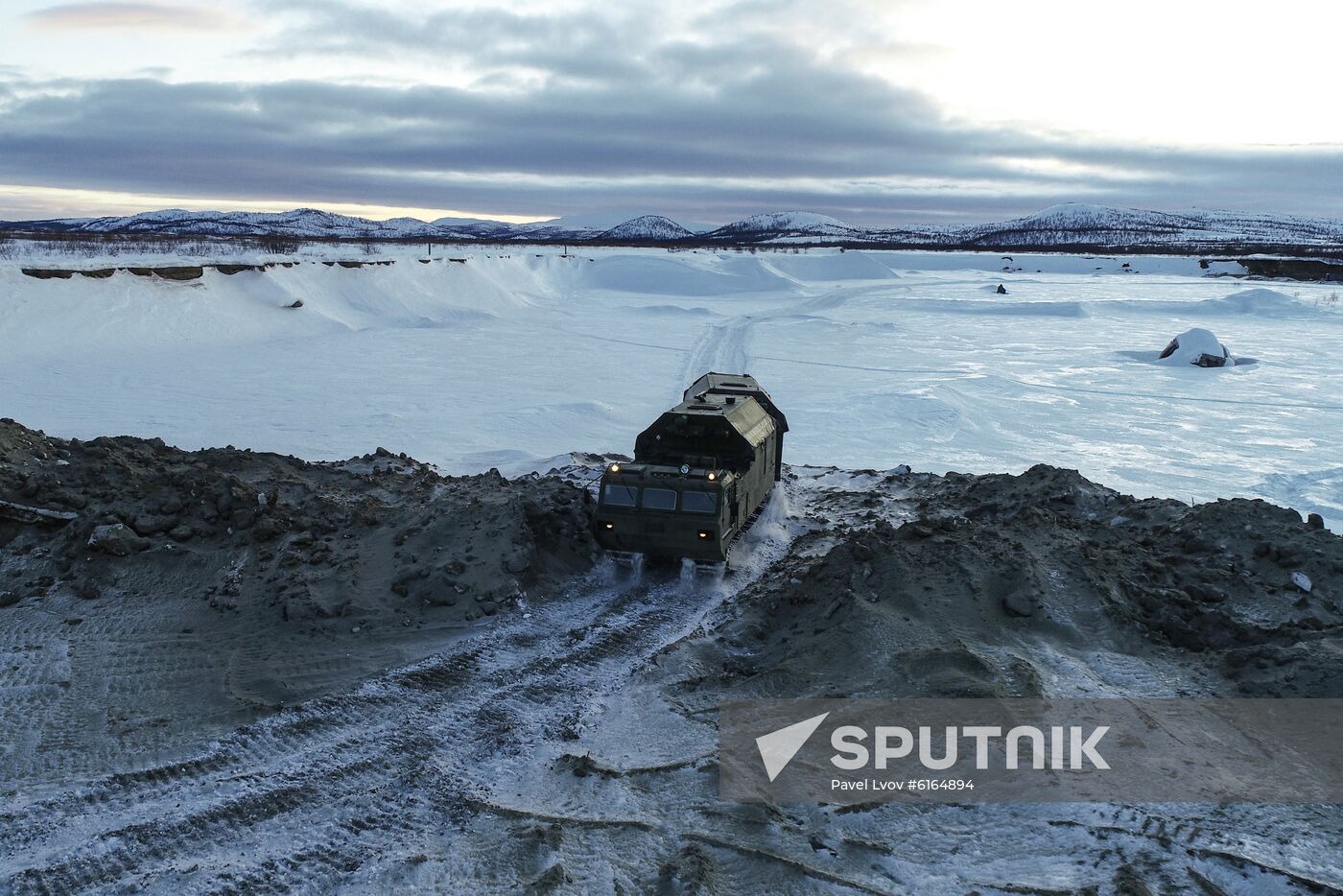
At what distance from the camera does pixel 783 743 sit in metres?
7.51

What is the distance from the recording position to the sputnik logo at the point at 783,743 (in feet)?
23.7

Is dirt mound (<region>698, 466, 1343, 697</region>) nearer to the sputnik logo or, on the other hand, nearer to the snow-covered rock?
the sputnik logo

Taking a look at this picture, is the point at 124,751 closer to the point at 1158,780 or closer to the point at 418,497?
the point at 418,497

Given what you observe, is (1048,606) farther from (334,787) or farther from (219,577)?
(219,577)

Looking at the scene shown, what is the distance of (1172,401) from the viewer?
76.7 feet

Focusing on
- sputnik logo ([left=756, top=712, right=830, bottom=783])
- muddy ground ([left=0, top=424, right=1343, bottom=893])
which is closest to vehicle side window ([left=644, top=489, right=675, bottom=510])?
muddy ground ([left=0, top=424, right=1343, bottom=893])

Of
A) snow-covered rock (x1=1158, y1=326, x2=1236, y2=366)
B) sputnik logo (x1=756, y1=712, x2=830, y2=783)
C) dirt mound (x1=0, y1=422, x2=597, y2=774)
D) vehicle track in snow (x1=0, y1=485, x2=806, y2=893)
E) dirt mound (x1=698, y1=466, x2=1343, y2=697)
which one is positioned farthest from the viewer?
snow-covered rock (x1=1158, y1=326, x2=1236, y2=366)

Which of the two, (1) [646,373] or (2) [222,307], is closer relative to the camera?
(1) [646,373]

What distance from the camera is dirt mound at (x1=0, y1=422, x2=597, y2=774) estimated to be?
8453 mm

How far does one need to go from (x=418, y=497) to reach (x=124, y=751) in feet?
20.2

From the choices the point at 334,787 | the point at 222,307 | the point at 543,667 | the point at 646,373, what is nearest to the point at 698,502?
the point at 543,667

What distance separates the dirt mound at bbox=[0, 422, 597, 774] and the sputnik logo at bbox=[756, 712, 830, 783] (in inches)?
159

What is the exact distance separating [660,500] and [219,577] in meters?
5.48

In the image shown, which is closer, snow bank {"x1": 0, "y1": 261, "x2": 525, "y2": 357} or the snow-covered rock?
snow bank {"x1": 0, "y1": 261, "x2": 525, "y2": 357}
